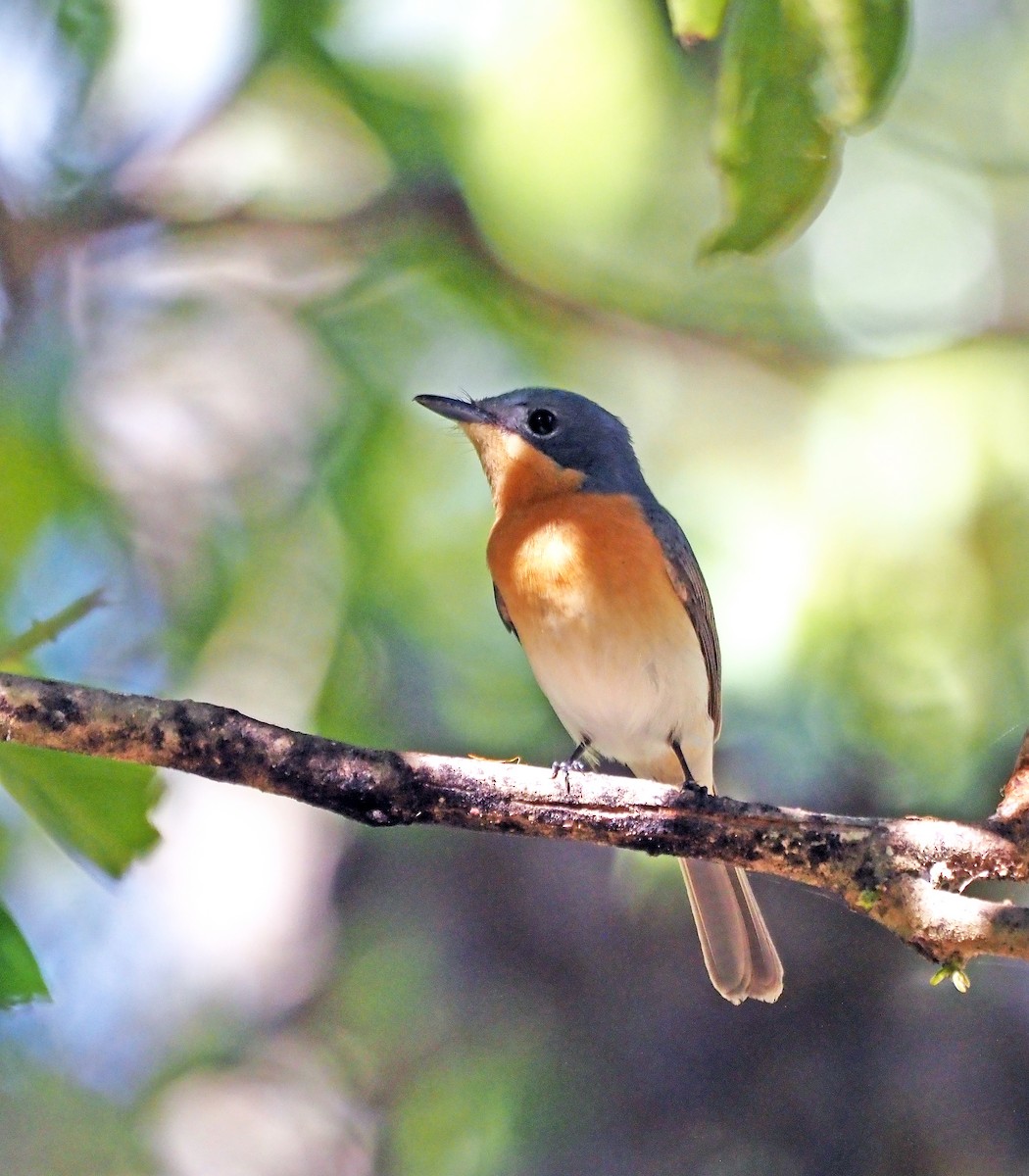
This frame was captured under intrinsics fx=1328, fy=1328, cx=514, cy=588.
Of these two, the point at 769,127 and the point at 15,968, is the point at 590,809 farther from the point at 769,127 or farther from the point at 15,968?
the point at 769,127

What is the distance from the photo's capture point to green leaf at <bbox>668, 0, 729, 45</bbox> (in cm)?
172

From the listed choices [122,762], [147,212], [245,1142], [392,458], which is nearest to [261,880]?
[245,1142]

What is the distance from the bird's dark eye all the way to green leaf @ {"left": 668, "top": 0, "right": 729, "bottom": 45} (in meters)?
3.11

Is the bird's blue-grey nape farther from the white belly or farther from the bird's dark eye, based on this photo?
the white belly

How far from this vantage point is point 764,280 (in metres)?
5.71

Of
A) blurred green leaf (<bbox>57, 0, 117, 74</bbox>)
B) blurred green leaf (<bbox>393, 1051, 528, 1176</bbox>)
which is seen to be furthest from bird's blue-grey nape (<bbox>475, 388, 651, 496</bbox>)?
blurred green leaf (<bbox>393, 1051, 528, 1176</bbox>)

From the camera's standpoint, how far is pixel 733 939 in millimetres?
4172

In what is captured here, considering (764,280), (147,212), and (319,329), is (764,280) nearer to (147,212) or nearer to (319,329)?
(319,329)

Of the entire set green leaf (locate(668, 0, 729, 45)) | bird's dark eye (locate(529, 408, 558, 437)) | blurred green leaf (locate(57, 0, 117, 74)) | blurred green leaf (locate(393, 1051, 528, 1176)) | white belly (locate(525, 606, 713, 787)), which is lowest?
blurred green leaf (locate(393, 1051, 528, 1176))

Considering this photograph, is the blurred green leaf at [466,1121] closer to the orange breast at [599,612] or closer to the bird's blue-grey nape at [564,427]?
the orange breast at [599,612]

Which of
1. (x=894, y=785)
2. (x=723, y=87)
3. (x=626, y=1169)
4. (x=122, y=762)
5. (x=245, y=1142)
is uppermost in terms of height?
(x=723, y=87)

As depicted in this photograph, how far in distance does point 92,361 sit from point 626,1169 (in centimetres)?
378

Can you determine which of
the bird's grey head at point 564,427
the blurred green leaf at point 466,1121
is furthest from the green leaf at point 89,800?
the blurred green leaf at point 466,1121

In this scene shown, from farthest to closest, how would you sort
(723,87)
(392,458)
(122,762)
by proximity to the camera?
(392,458) → (122,762) → (723,87)
